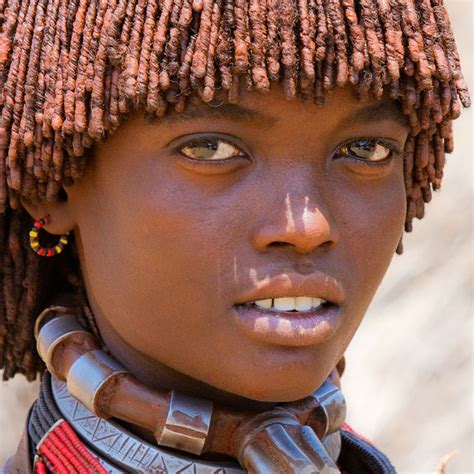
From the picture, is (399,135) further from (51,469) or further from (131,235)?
(51,469)

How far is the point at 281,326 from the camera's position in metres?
2.03

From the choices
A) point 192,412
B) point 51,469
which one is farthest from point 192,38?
point 51,469

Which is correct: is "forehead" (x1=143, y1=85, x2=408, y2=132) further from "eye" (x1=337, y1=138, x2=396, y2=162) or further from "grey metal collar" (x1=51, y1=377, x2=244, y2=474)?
"grey metal collar" (x1=51, y1=377, x2=244, y2=474)

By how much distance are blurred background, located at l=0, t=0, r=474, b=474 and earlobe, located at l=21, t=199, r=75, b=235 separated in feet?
6.32

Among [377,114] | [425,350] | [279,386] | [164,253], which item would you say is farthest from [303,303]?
[425,350]

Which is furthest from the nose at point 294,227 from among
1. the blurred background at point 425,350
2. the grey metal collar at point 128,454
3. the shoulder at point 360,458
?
the blurred background at point 425,350

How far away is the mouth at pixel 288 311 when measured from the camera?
2.01 meters

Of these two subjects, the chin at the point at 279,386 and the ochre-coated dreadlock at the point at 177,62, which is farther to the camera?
the chin at the point at 279,386

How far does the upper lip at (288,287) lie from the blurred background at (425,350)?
84.5 inches

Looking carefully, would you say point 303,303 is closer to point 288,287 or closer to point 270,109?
point 288,287

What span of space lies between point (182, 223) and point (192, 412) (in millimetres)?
355

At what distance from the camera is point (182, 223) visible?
6.66ft

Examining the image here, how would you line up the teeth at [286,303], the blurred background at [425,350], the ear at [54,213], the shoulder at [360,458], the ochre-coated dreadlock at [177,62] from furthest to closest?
1. the blurred background at [425,350]
2. the shoulder at [360,458]
3. the ear at [54,213]
4. the teeth at [286,303]
5. the ochre-coated dreadlock at [177,62]

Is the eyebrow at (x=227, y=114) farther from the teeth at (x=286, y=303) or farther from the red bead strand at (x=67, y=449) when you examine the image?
the red bead strand at (x=67, y=449)
